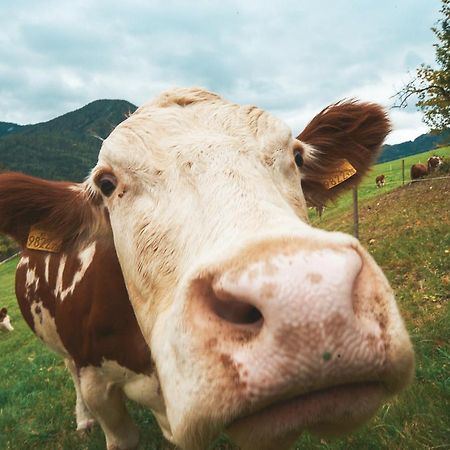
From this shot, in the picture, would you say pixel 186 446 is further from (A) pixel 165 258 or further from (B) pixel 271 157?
(B) pixel 271 157

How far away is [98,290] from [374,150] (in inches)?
109

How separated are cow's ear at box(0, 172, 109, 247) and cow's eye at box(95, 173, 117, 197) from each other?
0.51 meters

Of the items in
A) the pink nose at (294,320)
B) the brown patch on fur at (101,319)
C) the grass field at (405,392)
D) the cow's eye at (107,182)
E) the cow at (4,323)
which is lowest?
the cow at (4,323)

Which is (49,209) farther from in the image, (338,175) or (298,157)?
(338,175)

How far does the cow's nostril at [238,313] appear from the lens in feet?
4.18

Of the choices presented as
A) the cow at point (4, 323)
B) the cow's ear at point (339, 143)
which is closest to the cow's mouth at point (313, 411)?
the cow's ear at point (339, 143)

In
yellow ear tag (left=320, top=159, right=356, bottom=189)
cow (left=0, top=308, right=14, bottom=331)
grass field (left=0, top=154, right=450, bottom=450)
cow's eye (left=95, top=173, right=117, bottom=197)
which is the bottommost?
cow (left=0, top=308, right=14, bottom=331)

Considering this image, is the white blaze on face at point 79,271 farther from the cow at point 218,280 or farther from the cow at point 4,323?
the cow at point 4,323

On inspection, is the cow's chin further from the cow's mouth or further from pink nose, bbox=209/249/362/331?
pink nose, bbox=209/249/362/331

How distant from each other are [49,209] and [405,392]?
9.87 ft

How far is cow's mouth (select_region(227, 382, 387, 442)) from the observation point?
1.35m

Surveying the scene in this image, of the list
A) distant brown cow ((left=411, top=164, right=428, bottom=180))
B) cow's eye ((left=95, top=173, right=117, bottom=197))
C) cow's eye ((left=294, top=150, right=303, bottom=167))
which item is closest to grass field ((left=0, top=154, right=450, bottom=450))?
cow's eye ((left=294, top=150, right=303, bottom=167))

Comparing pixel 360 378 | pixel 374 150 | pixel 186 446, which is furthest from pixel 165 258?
pixel 374 150

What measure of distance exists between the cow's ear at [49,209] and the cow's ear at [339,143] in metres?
1.80
